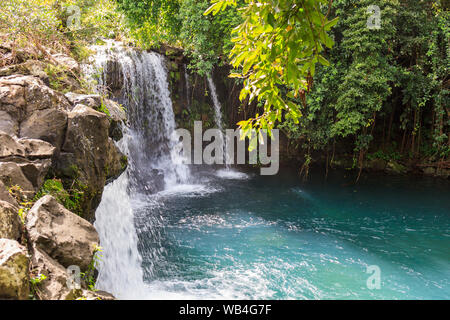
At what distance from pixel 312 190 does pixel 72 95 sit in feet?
24.0

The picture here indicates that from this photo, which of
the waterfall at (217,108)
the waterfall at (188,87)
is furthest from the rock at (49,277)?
the waterfall at (217,108)

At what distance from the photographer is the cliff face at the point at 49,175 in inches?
76.0

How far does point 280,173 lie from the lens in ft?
36.5

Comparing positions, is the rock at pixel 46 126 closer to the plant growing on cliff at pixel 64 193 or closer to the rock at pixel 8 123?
the rock at pixel 8 123

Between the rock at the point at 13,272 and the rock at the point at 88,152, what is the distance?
70.8 inches

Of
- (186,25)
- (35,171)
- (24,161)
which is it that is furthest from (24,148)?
(186,25)

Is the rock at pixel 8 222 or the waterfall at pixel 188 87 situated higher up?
the waterfall at pixel 188 87

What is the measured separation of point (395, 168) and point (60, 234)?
11.3m

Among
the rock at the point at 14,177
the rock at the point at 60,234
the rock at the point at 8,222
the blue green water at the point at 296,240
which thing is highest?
the rock at the point at 14,177

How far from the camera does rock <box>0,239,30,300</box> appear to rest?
1567 millimetres

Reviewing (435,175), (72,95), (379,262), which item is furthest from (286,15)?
(435,175)

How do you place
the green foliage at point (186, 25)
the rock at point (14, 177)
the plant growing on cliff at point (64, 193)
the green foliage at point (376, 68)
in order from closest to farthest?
the rock at point (14, 177) → the plant growing on cliff at point (64, 193) → the green foliage at point (376, 68) → the green foliage at point (186, 25)

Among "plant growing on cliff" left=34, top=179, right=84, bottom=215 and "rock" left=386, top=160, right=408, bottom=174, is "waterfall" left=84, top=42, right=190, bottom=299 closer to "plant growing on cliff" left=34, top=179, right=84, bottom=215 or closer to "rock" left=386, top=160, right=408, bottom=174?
"plant growing on cliff" left=34, top=179, right=84, bottom=215
